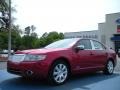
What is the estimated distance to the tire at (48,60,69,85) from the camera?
24.6 ft

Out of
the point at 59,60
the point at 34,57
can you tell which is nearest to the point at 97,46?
the point at 59,60

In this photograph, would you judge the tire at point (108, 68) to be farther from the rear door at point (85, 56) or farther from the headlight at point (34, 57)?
the headlight at point (34, 57)

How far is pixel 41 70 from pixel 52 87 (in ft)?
1.89

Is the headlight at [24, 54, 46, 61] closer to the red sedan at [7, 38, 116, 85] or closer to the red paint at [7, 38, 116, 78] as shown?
the red sedan at [7, 38, 116, 85]

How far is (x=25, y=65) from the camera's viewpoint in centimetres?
732

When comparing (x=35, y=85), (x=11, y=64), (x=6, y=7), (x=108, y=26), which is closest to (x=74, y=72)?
(x=35, y=85)

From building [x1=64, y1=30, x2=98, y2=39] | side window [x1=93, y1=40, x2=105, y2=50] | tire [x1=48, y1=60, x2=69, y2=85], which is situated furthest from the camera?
building [x1=64, y1=30, x2=98, y2=39]

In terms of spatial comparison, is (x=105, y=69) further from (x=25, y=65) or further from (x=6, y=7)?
(x=6, y=7)

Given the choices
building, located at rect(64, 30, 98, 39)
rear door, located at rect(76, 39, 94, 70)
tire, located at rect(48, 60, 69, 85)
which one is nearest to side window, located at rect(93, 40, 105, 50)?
rear door, located at rect(76, 39, 94, 70)

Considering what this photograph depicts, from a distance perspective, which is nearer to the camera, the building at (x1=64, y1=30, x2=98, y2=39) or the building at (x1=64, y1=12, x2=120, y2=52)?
the building at (x1=64, y1=12, x2=120, y2=52)

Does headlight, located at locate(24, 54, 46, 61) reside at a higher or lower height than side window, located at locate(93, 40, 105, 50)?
lower

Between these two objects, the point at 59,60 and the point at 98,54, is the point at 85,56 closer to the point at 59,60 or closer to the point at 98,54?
the point at 98,54

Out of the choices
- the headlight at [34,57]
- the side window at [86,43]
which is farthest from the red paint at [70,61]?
the side window at [86,43]

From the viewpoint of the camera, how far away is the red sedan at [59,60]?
732 centimetres
